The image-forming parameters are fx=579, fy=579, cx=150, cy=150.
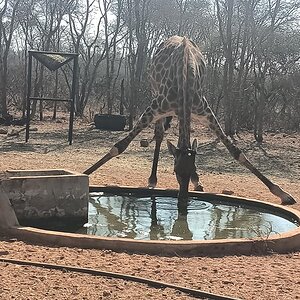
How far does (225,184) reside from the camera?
1102cm

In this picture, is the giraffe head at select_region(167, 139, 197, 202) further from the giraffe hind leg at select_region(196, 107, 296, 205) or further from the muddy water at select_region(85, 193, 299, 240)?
the giraffe hind leg at select_region(196, 107, 296, 205)

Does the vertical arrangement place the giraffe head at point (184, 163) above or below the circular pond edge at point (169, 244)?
above

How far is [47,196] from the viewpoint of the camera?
6.69 metres

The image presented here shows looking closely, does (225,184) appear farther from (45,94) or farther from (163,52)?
(45,94)

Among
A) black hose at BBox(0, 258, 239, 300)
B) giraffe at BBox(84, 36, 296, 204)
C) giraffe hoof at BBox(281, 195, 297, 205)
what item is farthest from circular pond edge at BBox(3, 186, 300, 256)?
giraffe hoof at BBox(281, 195, 297, 205)

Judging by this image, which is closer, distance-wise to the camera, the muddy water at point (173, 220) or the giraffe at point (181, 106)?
the muddy water at point (173, 220)

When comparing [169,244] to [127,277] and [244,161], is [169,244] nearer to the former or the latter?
[127,277]

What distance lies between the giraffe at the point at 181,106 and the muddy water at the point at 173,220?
467 mm

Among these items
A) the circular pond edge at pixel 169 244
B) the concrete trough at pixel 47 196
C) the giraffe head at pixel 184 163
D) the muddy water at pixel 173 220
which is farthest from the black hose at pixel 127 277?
the giraffe head at pixel 184 163

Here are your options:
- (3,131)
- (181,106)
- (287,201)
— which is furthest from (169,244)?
(3,131)

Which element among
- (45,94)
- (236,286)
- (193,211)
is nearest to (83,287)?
(236,286)

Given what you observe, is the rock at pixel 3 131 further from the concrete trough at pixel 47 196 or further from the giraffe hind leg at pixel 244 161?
the concrete trough at pixel 47 196

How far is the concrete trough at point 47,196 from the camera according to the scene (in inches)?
257

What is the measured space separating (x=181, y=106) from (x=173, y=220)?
77.4 inches
